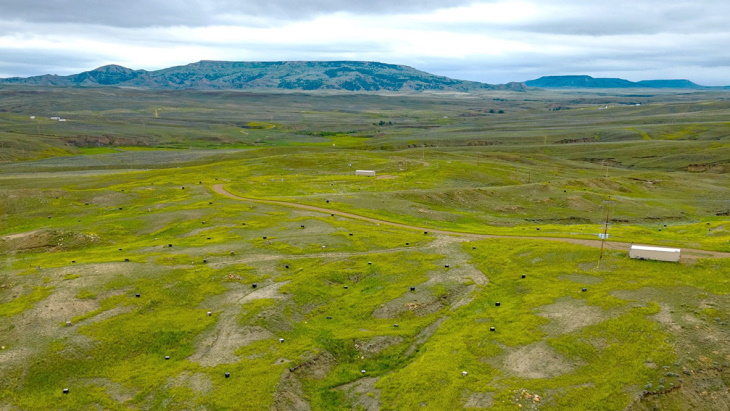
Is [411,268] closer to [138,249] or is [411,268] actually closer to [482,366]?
[482,366]

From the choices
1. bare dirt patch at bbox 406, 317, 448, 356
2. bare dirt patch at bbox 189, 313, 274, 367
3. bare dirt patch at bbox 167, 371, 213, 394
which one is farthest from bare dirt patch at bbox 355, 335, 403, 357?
bare dirt patch at bbox 167, 371, 213, 394

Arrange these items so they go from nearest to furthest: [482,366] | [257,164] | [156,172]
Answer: [482,366]
[156,172]
[257,164]

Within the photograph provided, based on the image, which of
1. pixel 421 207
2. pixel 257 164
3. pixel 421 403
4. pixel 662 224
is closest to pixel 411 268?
pixel 421 403

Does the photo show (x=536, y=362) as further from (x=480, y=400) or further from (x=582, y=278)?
(x=582, y=278)

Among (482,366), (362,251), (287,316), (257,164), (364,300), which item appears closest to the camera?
(482,366)

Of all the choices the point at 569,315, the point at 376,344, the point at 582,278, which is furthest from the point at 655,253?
the point at 376,344

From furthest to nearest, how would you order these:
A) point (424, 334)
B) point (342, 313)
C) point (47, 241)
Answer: point (47, 241) < point (342, 313) < point (424, 334)
